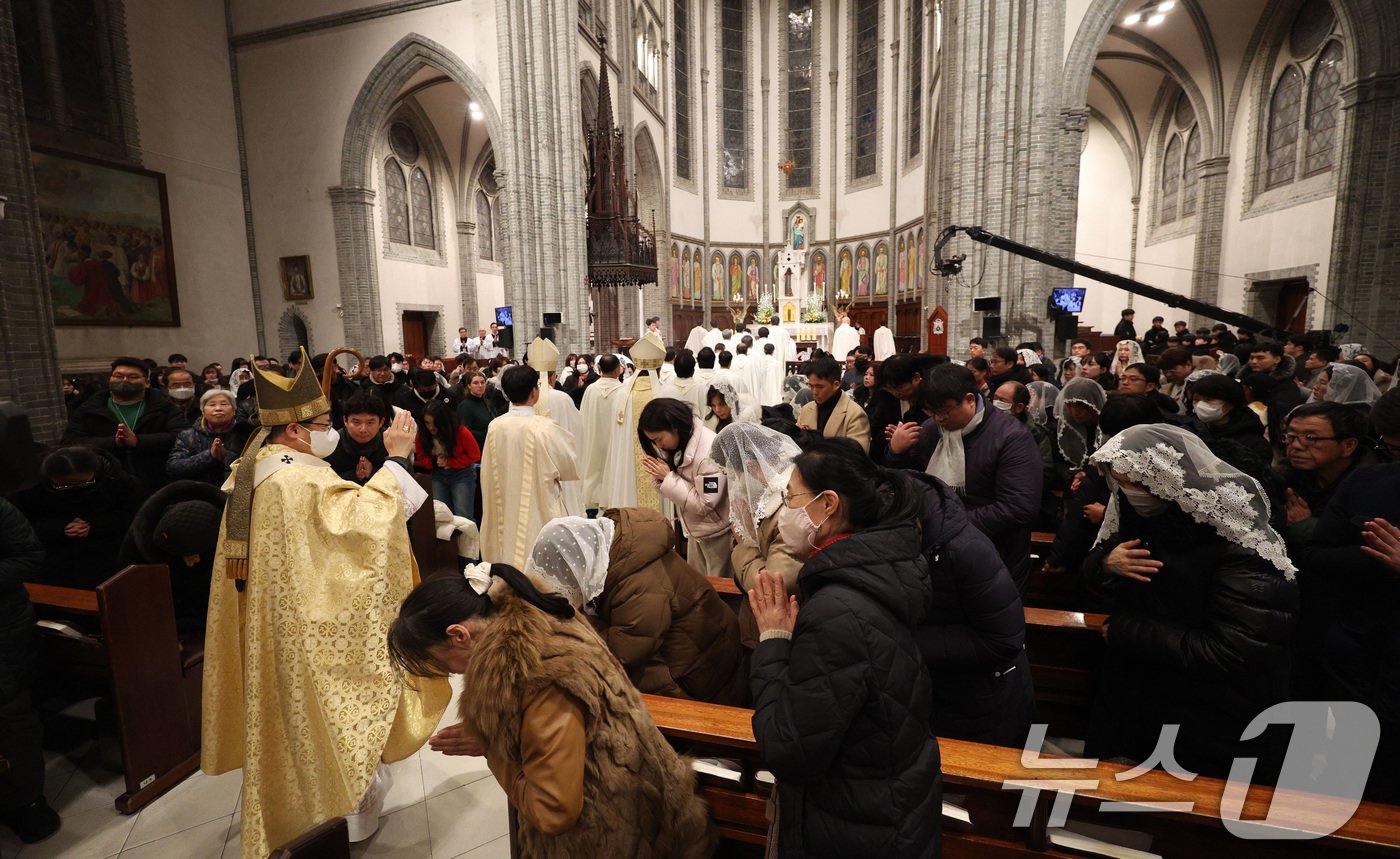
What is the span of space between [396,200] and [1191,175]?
21.7 m

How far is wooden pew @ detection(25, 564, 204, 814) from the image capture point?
9.50 ft

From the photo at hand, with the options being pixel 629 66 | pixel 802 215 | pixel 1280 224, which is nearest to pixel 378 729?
pixel 1280 224

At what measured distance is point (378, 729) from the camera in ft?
8.20

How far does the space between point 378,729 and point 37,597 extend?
2.35m

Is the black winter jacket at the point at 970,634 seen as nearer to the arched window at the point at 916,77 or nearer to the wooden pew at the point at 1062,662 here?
the wooden pew at the point at 1062,662

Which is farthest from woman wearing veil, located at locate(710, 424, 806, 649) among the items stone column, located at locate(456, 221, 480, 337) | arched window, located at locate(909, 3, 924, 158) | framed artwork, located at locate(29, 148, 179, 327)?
arched window, located at locate(909, 3, 924, 158)

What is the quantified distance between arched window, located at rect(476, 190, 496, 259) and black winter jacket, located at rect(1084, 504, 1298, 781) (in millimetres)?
21534

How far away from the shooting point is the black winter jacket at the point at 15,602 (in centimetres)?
264

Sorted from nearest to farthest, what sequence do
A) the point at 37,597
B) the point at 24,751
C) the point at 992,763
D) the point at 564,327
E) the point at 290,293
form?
the point at 992,763 < the point at 24,751 < the point at 37,597 < the point at 564,327 < the point at 290,293

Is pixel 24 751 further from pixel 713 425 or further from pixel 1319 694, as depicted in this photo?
pixel 1319 694

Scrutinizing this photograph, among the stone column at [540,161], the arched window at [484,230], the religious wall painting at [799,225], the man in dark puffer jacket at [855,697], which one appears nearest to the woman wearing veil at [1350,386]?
the man in dark puffer jacket at [855,697]

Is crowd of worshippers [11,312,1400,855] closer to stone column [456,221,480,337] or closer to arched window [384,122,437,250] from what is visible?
arched window [384,122,437,250]

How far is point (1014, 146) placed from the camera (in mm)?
13023

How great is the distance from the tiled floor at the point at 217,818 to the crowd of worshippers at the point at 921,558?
34.9 inches
